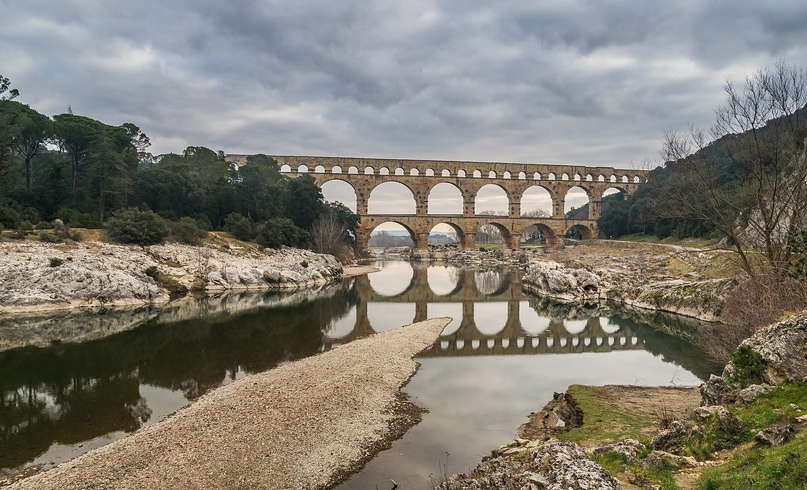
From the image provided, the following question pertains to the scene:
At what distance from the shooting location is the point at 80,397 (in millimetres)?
11133

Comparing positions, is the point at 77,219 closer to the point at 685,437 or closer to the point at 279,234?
the point at 279,234

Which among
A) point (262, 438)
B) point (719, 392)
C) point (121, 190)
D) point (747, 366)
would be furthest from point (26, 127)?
point (747, 366)

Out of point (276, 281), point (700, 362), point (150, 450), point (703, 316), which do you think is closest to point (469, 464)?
point (150, 450)

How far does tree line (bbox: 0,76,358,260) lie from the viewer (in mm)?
32062

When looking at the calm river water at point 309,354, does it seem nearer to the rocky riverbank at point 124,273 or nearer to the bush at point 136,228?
the rocky riverbank at point 124,273

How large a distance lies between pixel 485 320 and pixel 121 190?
102 feet

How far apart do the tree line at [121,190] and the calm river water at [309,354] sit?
1388cm

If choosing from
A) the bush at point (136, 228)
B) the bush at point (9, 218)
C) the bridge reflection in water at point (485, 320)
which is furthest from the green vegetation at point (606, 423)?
the bush at point (9, 218)

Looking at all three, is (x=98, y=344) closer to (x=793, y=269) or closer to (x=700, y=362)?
(x=700, y=362)

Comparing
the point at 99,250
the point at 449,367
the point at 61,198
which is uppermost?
the point at 61,198

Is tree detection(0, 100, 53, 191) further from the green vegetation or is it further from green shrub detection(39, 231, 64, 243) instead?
the green vegetation

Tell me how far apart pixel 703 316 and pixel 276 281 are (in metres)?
26.5

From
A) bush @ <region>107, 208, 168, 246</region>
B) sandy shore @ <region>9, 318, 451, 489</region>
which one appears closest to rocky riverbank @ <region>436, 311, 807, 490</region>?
sandy shore @ <region>9, 318, 451, 489</region>

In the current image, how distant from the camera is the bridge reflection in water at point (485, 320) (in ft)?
56.2
